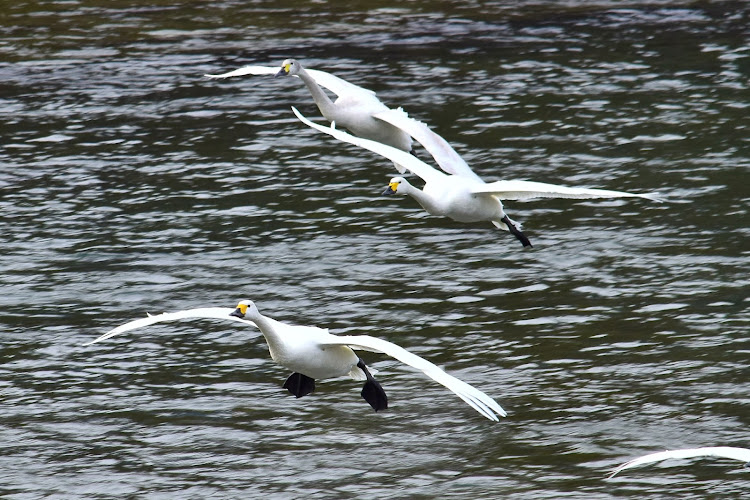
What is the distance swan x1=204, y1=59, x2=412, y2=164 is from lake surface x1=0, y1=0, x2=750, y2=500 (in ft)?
6.27

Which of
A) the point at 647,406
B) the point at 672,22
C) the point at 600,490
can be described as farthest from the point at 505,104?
the point at 600,490

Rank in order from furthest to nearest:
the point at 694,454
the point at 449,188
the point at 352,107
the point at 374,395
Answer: the point at 352,107
the point at 449,188
the point at 374,395
the point at 694,454

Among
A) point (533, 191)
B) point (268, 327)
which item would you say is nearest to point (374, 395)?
point (268, 327)

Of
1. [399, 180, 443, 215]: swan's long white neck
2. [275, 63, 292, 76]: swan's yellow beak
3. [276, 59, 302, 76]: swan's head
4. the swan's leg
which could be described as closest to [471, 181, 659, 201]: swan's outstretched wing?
[399, 180, 443, 215]: swan's long white neck

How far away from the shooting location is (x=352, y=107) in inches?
747

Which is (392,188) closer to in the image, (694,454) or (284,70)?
(284,70)

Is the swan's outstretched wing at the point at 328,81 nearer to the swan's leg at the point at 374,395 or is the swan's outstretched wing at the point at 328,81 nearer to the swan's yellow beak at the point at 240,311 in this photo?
the swan's leg at the point at 374,395

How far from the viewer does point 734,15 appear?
110 ft

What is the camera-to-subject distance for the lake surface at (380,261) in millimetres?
14844

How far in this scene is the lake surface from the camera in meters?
14.8

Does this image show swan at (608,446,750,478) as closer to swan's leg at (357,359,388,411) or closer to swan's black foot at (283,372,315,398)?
swan's leg at (357,359,388,411)

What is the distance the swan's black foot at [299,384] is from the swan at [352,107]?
4263 millimetres

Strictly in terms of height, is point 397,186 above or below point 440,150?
below

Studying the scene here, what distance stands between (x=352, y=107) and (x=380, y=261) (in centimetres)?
245
